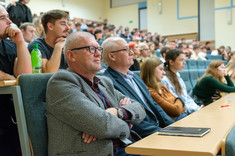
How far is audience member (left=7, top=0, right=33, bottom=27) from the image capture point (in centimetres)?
494

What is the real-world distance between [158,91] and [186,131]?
1.16m

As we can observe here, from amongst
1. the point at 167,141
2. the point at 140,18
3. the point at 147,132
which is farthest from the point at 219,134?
→ the point at 140,18

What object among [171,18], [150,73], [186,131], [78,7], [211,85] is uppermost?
[78,7]

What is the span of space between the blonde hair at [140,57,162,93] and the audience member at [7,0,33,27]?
132 inches

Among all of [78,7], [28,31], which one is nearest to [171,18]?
[78,7]

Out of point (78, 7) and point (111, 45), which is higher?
point (78, 7)

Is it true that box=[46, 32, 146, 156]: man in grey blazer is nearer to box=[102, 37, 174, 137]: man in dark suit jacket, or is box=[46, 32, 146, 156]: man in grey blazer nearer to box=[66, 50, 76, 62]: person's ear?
box=[66, 50, 76, 62]: person's ear

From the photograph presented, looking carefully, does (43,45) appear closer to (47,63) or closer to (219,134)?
(47,63)

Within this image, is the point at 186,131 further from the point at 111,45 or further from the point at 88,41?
the point at 111,45

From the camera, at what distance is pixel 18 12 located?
16.5 ft

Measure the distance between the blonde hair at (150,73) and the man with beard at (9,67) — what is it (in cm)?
115

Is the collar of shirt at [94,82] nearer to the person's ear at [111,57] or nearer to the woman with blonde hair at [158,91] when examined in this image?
the person's ear at [111,57]

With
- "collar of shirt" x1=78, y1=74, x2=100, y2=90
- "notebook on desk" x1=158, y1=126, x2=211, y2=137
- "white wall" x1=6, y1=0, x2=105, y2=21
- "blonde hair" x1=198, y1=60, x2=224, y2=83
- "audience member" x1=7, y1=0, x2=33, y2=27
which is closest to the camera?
"notebook on desk" x1=158, y1=126, x2=211, y2=137

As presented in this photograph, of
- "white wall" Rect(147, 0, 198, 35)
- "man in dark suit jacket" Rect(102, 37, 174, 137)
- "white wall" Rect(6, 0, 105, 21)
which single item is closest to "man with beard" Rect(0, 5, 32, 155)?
"man in dark suit jacket" Rect(102, 37, 174, 137)
